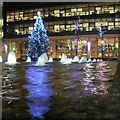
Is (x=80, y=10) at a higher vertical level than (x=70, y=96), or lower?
higher

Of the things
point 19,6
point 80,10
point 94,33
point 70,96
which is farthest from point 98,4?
point 70,96

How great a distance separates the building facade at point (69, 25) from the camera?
4266 centimetres

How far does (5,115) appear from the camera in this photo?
116 inches

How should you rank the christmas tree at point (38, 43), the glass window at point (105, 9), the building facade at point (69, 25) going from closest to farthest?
the christmas tree at point (38, 43), the building facade at point (69, 25), the glass window at point (105, 9)

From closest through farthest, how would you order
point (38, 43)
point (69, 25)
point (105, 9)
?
point (38, 43)
point (105, 9)
point (69, 25)

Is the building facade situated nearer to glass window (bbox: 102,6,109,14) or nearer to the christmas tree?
glass window (bbox: 102,6,109,14)

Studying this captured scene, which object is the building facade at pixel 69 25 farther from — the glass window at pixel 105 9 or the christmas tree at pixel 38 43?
the christmas tree at pixel 38 43

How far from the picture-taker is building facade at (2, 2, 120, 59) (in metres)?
42.7

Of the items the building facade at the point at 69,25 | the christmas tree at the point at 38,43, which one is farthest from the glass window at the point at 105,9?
the christmas tree at the point at 38,43

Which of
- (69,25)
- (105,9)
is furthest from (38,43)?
(105,9)

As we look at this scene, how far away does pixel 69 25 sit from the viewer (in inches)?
1847

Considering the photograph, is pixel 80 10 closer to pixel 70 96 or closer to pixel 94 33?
pixel 94 33

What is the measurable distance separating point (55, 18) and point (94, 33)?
1139 centimetres

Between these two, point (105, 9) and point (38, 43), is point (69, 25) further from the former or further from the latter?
point (38, 43)
